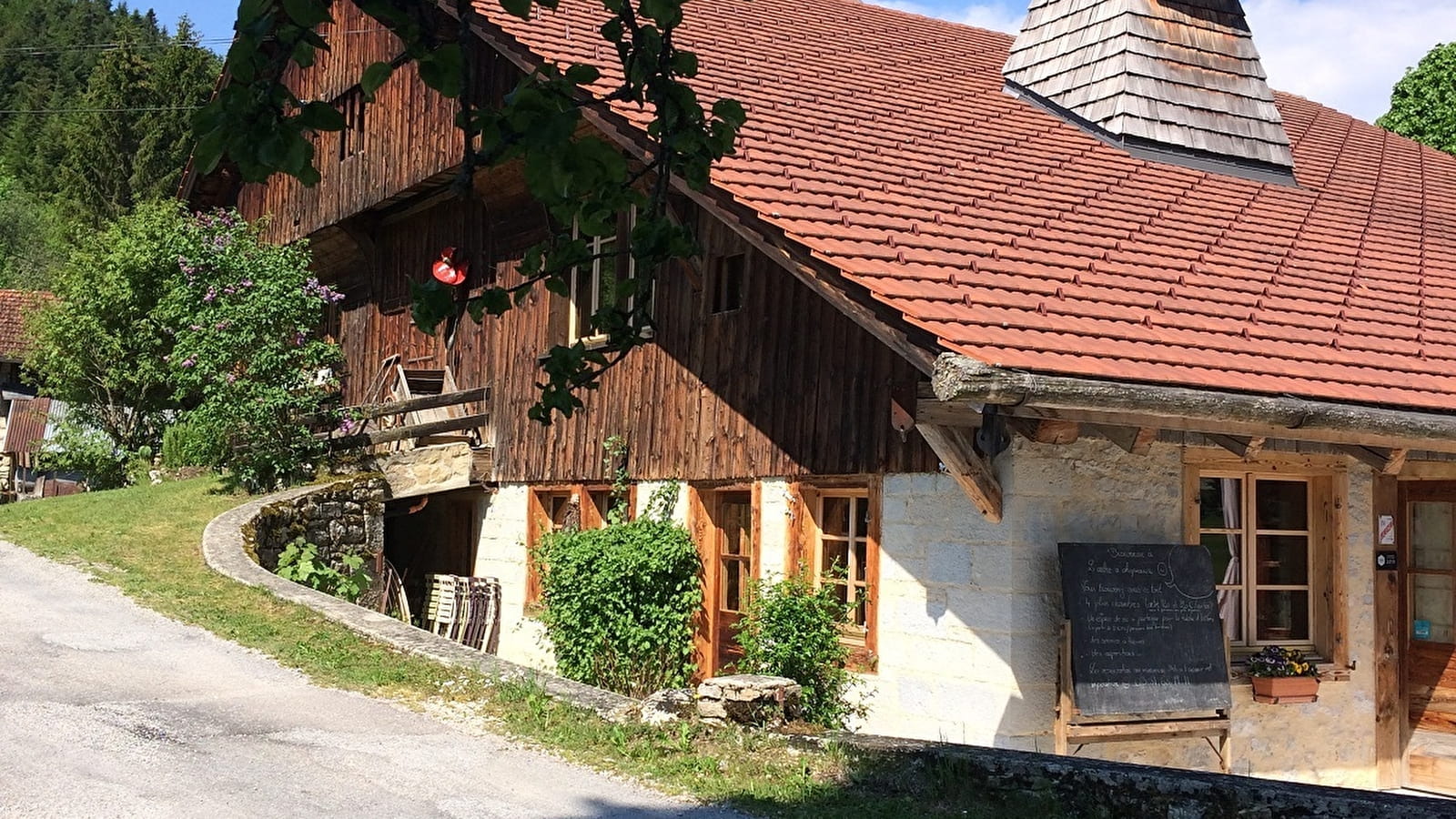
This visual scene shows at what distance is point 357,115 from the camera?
52.4ft

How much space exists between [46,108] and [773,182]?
52.2m

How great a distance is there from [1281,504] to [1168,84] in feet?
15.4

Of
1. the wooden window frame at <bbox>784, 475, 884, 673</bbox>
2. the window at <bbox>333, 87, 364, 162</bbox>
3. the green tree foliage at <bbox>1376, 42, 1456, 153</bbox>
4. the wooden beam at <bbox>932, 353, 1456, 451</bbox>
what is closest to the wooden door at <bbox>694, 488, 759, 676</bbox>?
the wooden window frame at <bbox>784, 475, 884, 673</bbox>

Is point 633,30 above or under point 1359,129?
under

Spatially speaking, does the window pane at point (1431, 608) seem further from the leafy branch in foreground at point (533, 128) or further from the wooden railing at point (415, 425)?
the wooden railing at point (415, 425)

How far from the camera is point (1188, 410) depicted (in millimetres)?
6867

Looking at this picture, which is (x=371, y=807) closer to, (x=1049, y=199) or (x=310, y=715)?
(x=310, y=715)

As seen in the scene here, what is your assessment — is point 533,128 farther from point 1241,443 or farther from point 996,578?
point 1241,443

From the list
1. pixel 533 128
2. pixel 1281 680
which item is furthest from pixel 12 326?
pixel 533 128

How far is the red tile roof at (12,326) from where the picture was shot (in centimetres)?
3775

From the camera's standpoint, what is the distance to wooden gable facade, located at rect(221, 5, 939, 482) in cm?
890

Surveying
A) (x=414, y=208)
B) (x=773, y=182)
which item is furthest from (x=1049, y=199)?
(x=414, y=208)

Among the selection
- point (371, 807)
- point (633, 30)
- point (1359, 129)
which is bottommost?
point (371, 807)

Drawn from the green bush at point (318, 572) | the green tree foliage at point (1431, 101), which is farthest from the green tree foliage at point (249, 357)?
the green tree foliage at point (1431, 101)
